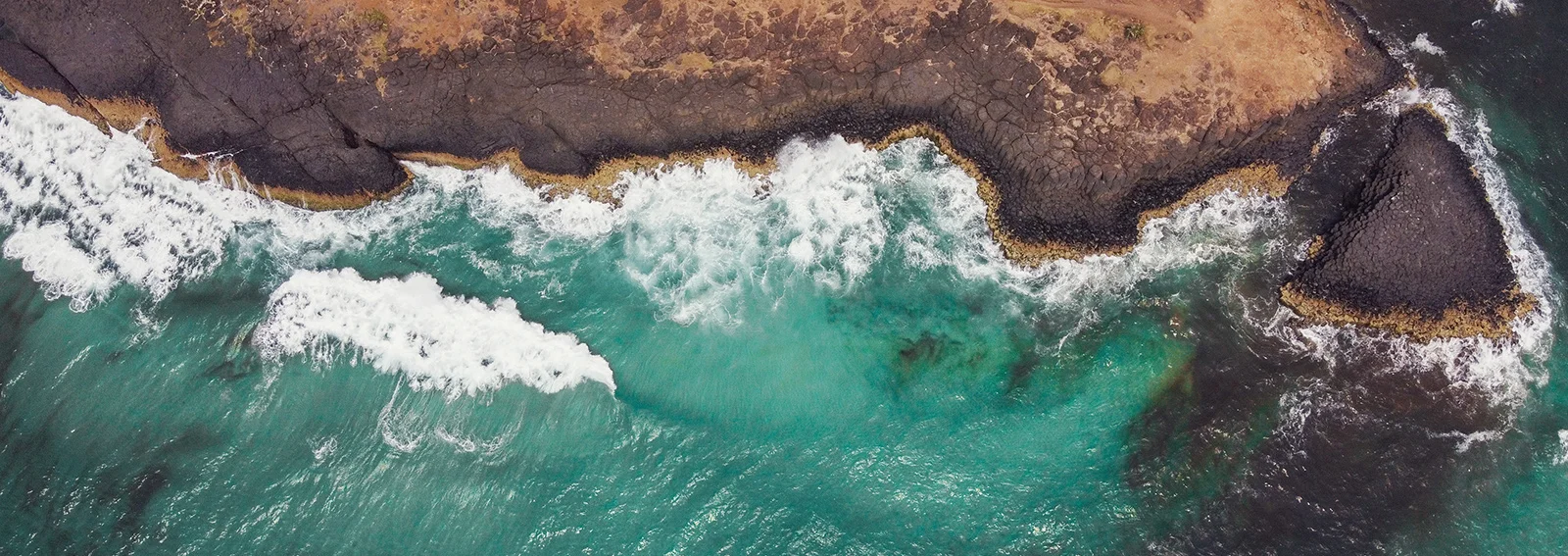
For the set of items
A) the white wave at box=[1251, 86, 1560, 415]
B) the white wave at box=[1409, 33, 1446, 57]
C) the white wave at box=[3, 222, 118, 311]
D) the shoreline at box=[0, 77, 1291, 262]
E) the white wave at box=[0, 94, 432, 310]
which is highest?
the white wave at box=[1409, 33, 1446, 57]

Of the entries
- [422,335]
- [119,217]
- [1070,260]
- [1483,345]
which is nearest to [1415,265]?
[1483,345]

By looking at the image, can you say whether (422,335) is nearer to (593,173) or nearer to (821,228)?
(593,173)

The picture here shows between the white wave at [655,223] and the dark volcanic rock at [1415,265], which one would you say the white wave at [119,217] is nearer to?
the white wave at [655,223]

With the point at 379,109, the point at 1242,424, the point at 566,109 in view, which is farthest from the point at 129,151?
the point at 1242,424

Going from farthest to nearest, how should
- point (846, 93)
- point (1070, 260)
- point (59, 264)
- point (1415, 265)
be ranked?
point (59, 264) < point (846, 93) < point (1070, 260) < point (1415, 265)

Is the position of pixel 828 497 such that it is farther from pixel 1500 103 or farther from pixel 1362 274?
pixel 1500 103

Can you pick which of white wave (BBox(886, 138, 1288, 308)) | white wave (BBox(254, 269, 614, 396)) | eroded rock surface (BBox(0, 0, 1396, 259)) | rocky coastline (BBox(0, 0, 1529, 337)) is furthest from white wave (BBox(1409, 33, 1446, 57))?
white wave (BBox(254, 269, 614, 396))

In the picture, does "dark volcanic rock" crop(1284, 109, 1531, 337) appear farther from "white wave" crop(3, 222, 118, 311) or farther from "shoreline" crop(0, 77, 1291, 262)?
"white wave" crop(3, 222, 118, 311)
